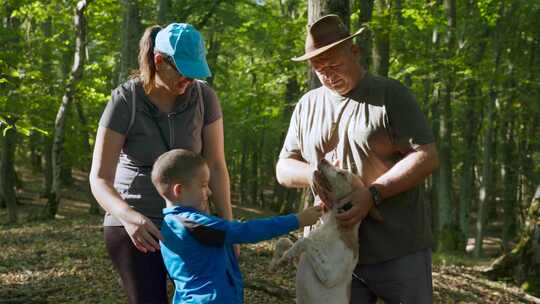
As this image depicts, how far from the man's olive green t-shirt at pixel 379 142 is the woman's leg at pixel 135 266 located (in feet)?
3.55

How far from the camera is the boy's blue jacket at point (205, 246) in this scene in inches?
123

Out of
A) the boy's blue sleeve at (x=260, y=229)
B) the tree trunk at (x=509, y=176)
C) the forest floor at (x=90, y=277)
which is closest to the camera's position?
the boy's blue sleeve at (x=260, y=229)

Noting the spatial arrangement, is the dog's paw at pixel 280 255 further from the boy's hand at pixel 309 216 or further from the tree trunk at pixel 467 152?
the tree trunk at pixel 467 152

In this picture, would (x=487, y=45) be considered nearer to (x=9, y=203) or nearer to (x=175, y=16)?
(x=175, y=16)

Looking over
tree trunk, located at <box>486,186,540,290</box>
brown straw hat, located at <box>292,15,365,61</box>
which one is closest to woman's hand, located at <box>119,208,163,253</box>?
brown straw hat, located at <box>292,15,365,61</box>

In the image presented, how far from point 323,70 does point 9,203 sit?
59.5 feet

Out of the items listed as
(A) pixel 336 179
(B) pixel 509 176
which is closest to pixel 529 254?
(A) pixel 336 179

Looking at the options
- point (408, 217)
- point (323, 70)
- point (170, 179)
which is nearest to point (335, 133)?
point (323, 70)

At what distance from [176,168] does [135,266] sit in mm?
777

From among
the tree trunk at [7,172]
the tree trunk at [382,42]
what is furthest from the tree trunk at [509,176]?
the tree trunk at [7,172]

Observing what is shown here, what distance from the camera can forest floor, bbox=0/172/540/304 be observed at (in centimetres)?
823

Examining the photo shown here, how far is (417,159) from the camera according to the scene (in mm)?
3215

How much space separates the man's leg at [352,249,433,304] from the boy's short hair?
1.03 metres

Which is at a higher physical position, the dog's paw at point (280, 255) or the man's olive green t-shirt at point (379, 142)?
the man's olive green t-shirt at point (379, 142)
